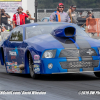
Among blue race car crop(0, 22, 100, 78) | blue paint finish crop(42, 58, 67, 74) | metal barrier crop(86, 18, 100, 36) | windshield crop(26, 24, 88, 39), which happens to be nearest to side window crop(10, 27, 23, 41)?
blue race car crop(0, 22, 100, 78)

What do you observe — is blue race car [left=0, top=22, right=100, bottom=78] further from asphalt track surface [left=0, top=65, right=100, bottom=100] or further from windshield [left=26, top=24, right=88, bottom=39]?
asphalt track surface [left=0, top=65, right=100, bottom=100]

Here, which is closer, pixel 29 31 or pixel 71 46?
pixel 71 46

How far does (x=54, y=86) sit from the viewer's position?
772cm

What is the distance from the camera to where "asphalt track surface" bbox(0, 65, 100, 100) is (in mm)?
6422

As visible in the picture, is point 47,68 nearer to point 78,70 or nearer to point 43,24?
point 78,70

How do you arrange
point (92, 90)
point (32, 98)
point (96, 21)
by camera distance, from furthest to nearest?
point (96, 21)
point (92, 90)
point (32, 98)

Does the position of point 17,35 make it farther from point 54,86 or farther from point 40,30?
point 54,86

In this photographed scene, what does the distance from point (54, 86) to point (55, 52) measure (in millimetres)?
918

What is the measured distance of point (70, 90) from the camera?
7121mm

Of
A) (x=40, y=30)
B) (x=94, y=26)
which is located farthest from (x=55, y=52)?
(x=94, y=26)

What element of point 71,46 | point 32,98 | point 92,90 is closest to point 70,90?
point 92,90

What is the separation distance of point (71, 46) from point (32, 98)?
2412 mm

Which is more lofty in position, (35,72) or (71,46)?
(71,46)

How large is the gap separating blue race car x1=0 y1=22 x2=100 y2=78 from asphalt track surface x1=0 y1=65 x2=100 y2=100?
0.24 meters
